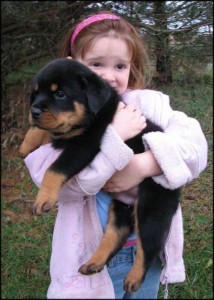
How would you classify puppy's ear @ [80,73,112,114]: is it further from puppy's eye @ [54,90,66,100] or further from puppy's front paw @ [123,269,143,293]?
puppy's front paw @ [123,269,143,293]

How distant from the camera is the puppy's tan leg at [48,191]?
127cm

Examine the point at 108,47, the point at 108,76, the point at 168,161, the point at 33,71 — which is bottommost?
the point at 33,71

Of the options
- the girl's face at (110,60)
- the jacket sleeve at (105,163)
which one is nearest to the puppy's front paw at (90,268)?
the jacket sleeve at (105,163)

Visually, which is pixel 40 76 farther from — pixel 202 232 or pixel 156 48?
pixel 156 48

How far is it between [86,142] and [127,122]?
7.3 inches

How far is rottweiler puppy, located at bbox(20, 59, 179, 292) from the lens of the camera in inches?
53.0

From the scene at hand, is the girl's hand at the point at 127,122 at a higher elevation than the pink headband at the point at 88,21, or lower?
lower

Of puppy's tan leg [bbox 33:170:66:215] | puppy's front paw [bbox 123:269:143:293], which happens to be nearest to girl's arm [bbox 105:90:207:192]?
puppy's tan leg [bbox 33:170:66:215]

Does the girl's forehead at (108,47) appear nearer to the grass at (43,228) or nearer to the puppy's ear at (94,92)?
the puppy's ear at (94,92)

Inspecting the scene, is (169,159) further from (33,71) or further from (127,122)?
(33,71)

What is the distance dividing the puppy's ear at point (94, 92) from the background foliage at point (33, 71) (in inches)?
12.4

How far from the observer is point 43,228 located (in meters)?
2.07

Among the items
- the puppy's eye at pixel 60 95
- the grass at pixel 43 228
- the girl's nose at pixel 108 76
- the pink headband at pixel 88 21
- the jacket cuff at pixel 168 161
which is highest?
the pink headband at pixel 88 21

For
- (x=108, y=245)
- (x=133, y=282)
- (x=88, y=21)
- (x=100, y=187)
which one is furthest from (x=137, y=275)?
(x=88, y=21)
